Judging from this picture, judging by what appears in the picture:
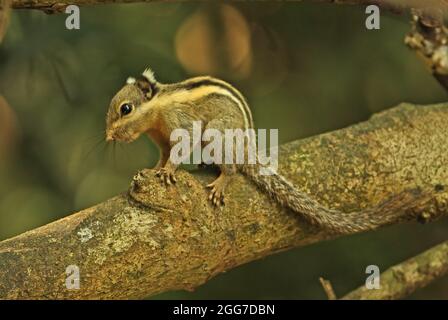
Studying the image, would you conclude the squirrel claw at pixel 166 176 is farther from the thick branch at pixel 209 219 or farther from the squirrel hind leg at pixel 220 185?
the squirrel hind leg at pixel 220 185

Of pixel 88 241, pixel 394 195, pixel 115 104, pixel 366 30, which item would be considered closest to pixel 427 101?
pixel 366 30

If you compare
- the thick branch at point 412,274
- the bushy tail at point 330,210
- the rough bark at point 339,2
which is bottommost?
the thick branch at point 412,274

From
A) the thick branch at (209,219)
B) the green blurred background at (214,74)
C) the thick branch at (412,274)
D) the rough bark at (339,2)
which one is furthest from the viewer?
the green blurred background at (214,74)

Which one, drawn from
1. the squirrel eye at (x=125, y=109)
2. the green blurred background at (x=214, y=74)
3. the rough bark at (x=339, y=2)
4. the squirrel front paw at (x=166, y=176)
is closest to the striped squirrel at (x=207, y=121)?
the squirrel eye at (x=125, y=109)

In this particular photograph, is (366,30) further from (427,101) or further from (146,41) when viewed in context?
(146,41)

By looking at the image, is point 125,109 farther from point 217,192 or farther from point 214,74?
point 214,74
